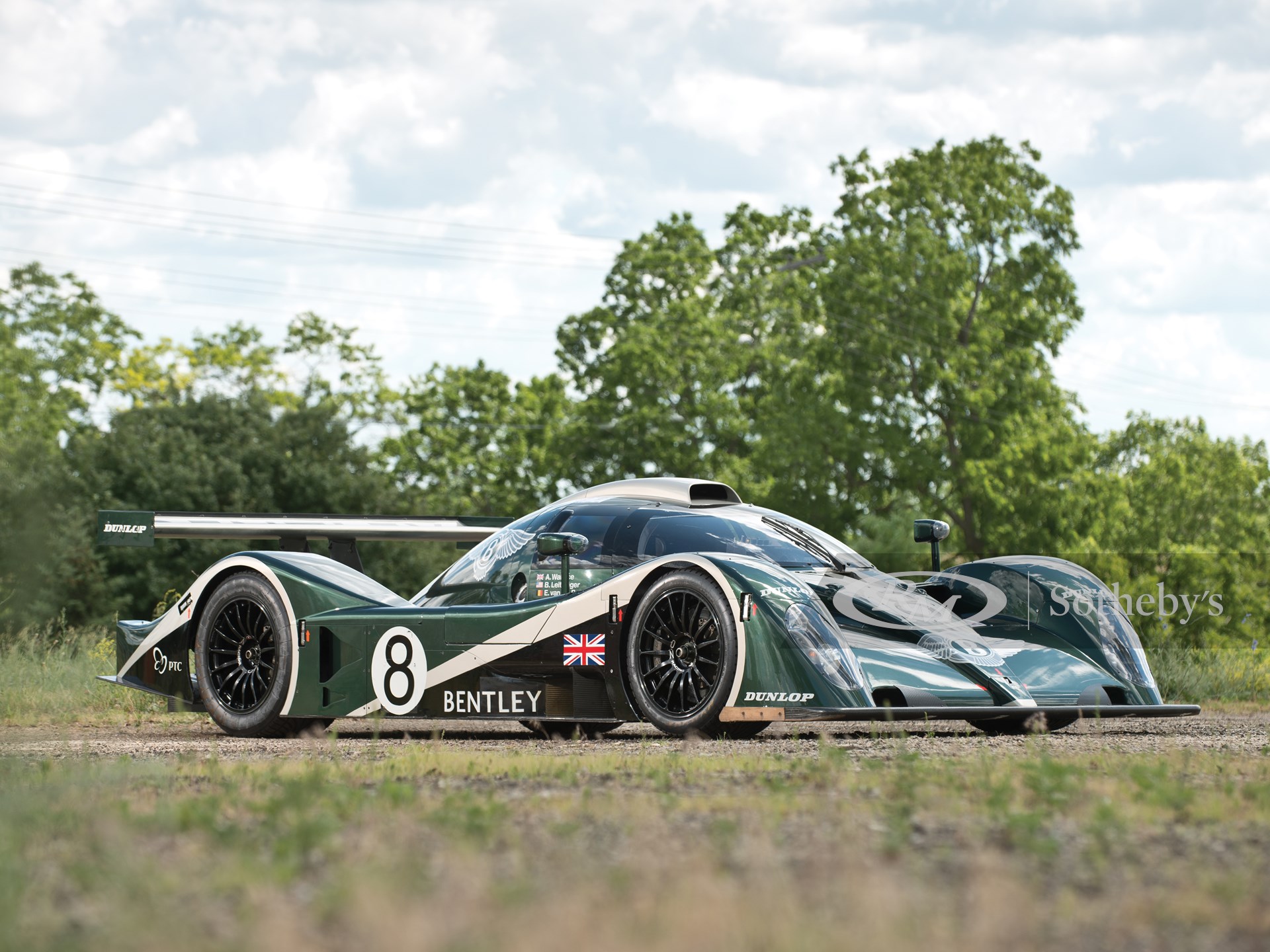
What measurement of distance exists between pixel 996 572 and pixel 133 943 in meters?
9.08

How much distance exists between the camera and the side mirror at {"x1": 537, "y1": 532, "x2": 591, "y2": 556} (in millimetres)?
10289

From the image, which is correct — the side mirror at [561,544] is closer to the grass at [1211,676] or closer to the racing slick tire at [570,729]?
the racing slick tire at [570,729]

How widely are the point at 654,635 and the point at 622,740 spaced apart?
2.36 ft

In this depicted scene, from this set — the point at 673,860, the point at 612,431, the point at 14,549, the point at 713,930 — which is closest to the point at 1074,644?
the point at 673,860

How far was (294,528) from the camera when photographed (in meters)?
13.9

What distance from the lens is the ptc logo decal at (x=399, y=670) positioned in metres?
10.7

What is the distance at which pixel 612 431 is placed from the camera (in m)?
51.6

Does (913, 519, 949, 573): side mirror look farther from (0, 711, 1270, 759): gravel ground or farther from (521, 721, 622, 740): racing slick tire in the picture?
(521, 721, 622, 740): racing slick tire

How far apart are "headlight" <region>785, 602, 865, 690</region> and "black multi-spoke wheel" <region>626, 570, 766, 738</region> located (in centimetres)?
37

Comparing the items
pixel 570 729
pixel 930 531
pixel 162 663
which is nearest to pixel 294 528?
pixel 162 663

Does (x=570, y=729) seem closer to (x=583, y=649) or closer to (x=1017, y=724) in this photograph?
(x=583, y=649)


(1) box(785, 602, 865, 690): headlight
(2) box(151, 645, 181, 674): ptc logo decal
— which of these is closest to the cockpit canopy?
(1) box(785, 602, 865, 690): headlight

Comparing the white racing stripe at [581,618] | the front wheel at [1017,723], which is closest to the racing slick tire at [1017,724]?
the front wheel at [1017,723]

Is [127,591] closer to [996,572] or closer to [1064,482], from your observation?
[1064,482]
